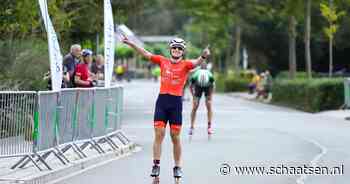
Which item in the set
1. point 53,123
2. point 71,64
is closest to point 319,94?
point 71,64

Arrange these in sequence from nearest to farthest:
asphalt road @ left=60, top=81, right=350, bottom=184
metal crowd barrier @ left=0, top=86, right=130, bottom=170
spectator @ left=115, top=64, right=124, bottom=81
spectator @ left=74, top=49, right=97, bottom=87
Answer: metal crowd barrier @ left=0, top=86, right=130, bottom=170 → asphalt road @ left=60, top=81, right=350, bottom=184 → spectator @ left=74, top=49, right=97, bottom=87 → spectator @ left=115, top=64, right=124, bottom=81

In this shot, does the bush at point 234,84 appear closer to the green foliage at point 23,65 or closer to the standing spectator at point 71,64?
the green foliage at point 23,65

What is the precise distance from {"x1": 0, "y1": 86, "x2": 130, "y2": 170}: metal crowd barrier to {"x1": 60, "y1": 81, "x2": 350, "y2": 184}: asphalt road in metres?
0.68

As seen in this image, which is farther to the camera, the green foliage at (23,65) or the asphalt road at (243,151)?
the green foliage at (23,65)

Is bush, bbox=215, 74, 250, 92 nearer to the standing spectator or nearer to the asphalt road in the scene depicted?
the asphalt road

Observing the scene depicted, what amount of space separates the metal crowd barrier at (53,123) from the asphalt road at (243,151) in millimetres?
680

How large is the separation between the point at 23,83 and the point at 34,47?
150 cm

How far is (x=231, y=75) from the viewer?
203 ft

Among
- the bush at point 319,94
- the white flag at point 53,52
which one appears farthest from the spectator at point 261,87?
the white flag at point 53,52

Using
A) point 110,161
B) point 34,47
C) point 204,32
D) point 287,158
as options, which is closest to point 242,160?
point 287,158

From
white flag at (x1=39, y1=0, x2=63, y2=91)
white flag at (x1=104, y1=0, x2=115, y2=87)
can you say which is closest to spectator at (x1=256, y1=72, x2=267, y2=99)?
white flag at (x1=104, y1=0, x2=115, y2=87)

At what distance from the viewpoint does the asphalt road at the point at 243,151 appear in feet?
42.8

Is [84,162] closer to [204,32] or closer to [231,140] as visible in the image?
[231,140]

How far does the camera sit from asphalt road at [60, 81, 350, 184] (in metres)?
13.0
